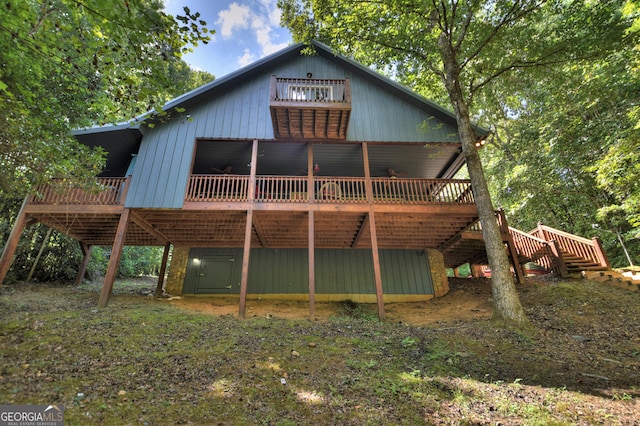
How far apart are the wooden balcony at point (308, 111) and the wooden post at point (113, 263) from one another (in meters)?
5.61

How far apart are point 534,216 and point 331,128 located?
47.0 ft

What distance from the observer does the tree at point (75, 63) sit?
3.48 m

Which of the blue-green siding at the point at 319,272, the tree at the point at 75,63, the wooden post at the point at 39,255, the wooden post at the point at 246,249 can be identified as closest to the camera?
the tree at the point at 75,63

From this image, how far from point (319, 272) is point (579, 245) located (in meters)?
10.2

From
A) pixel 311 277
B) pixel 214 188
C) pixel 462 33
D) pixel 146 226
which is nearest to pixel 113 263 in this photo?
pixel 146 226

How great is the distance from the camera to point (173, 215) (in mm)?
9180

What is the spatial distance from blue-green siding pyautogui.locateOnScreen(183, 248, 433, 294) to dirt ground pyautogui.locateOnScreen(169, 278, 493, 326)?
0.66 meters

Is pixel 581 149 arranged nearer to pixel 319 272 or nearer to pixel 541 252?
pixel 541 252

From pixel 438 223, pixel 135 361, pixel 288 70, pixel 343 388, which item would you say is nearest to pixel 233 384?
pixel 343 388

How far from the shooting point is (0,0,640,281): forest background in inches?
149

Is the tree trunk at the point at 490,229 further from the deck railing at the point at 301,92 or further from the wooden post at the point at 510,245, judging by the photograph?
the wooden post at the point at 510,245

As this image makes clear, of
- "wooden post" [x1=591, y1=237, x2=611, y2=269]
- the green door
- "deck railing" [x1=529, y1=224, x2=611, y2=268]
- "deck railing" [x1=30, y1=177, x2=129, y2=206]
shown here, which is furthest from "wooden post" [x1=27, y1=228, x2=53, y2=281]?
"wooden post" [x1=591, y1=237, x2=611, y2=269]

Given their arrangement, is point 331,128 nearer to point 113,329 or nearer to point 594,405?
point 113,329


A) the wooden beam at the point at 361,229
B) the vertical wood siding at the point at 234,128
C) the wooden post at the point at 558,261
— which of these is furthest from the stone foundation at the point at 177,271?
the wooden post at the point at 558,261
